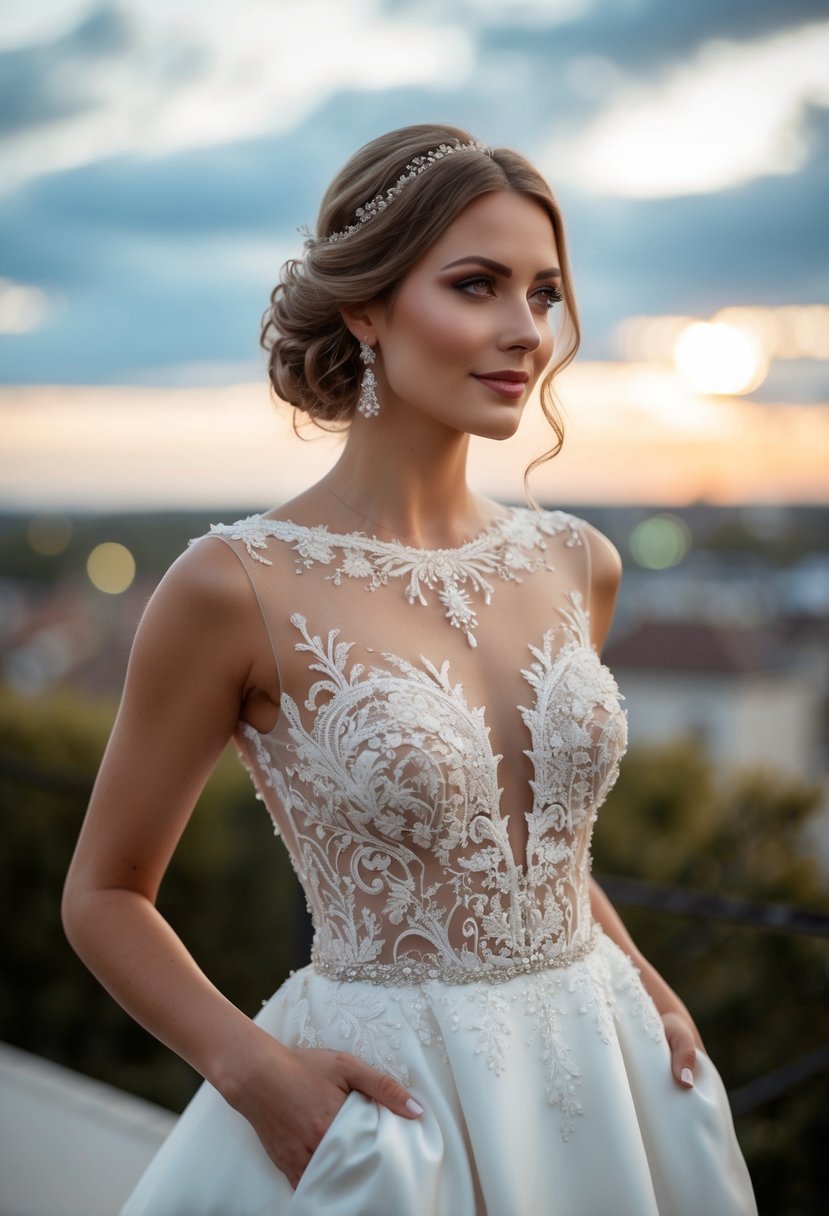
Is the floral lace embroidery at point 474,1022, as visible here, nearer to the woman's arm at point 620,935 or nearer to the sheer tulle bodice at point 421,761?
the sheer tulle bodice at point 421,761

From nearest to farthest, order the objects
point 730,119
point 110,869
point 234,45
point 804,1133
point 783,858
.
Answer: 1. point 110,869
2. point 234,45
3. point 730,119
4. point 804,1133
5. point 783,858

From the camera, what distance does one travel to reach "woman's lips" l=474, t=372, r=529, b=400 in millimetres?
2072

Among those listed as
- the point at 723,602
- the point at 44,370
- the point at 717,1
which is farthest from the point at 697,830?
the point at 723,602

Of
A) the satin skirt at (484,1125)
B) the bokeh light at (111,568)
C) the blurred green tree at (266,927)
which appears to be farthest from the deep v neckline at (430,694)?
the bokeh light at (111,568)

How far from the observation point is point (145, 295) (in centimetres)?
586

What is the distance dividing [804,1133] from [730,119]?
36.9 ft

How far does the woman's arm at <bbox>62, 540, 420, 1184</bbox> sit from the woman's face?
0.48m

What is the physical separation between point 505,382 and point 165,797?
94cm

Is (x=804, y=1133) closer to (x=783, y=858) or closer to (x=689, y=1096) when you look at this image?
(x=783, y=858)

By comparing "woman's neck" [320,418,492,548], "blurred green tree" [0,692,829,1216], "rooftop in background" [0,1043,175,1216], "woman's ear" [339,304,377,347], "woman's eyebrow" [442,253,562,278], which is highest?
"woman's eyebrow" [442,253,562,278]

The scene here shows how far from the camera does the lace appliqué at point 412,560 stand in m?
2.13

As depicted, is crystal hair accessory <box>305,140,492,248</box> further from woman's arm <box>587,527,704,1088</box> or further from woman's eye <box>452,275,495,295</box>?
woman's arm <box>587,527,704,1088</box>

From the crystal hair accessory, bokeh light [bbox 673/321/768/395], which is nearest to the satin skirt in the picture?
the crystal hair accessory

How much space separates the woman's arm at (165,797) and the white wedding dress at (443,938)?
8 cm
